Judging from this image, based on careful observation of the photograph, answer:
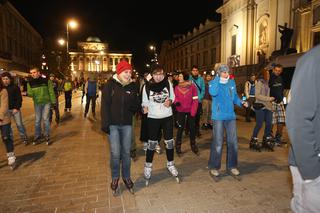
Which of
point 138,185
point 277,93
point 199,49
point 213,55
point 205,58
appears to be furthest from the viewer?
point 199,49

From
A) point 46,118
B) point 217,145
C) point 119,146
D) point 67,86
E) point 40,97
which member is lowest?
point 217,145

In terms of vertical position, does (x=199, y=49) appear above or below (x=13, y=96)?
above

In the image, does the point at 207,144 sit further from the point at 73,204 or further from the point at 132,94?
the point at 73,204

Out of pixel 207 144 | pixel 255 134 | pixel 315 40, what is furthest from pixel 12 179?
pixel 315 40

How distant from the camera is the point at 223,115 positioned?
4770 millimetres

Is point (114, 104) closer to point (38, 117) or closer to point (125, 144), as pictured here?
point (125, 144)

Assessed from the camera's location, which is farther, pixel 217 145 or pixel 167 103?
pixel 217 145

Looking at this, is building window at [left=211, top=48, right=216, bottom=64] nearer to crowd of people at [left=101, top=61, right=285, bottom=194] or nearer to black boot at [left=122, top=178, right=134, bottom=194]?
crowd of people at [left=101, top=61, right=285, bottom=194]

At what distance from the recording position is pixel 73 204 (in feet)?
12.7

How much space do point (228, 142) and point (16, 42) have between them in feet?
165

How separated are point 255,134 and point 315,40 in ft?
63.8

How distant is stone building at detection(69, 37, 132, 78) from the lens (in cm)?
11431

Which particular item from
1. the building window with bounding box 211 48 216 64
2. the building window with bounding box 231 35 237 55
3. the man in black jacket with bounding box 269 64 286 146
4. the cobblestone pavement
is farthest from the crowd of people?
the building window with bounding box 211 48 216 64

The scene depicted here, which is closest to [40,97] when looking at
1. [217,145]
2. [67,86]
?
[217,145]
